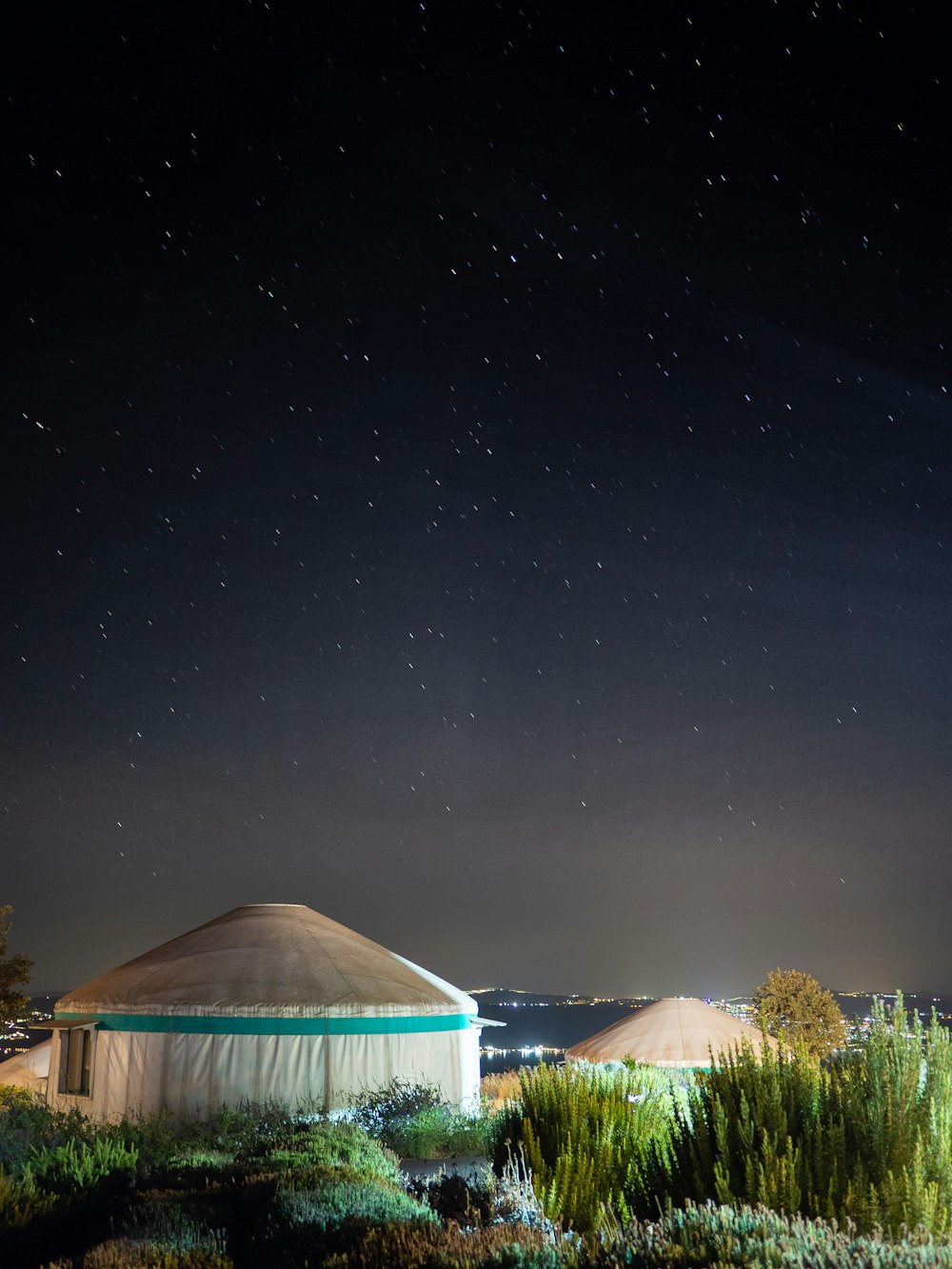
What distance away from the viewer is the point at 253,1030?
13.0 metres

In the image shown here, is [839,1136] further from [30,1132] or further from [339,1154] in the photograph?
[30,1132]

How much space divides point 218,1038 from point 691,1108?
890 cm

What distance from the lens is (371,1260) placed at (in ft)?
14.7

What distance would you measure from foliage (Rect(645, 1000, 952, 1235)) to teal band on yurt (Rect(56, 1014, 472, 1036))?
27.2 feet

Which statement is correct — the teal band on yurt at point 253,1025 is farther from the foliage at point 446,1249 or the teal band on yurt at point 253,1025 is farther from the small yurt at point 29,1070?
the foliage at point 446,1249

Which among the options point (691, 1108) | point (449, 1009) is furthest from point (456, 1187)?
point (449, 1009)

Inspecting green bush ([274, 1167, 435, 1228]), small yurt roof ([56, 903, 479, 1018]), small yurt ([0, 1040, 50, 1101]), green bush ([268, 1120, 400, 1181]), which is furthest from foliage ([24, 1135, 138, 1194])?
small yurt ([0, 1040, 50, 1101])

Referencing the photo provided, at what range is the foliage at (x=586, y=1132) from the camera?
5.97 meters

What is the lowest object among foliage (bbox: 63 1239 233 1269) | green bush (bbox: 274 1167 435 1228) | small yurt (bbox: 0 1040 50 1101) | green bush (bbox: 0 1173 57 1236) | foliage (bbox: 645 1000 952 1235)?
small yurt (bbox: 0 1040 50 1101)

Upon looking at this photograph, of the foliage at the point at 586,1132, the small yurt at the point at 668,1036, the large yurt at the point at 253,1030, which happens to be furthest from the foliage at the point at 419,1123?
the small yurt at the point at 668,1036

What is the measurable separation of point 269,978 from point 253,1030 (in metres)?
0.91

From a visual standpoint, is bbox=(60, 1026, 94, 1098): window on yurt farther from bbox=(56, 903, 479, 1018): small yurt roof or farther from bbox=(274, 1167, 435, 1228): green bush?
bbox=(274, 1167, 435, 1228): green bush

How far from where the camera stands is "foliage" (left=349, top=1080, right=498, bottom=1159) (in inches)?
416

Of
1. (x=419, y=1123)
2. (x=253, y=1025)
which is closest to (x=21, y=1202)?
(x=419, y=1123)
